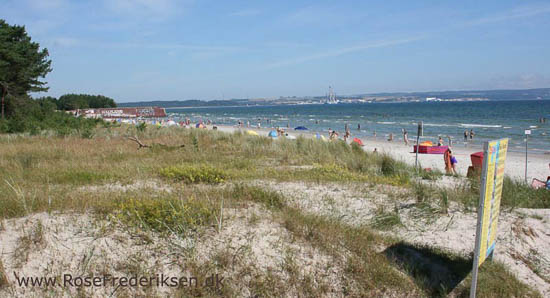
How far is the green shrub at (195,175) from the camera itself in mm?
7973

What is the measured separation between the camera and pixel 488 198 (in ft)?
13.6

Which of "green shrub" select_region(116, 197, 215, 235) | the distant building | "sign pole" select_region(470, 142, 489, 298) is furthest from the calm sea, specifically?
"green shrub" select_region(116, 197, 215, 235)

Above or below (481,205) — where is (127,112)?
below

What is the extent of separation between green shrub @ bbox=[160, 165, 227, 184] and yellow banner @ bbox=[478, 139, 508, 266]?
15.6ft

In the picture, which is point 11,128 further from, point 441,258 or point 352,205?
point 441,258

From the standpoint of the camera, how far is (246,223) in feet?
16.6

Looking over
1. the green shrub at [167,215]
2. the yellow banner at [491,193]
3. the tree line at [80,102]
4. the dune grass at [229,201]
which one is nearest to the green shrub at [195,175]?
the dune grass at [229,201]

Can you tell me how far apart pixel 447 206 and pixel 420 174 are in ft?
14.6

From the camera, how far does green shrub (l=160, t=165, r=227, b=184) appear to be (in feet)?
26.2

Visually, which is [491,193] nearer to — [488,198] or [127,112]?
[488,198]

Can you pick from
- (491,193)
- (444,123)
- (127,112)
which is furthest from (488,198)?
(127,112)

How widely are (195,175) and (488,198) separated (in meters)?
5.39

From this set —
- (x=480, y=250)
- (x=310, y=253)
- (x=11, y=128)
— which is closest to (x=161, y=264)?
(x=310, y=253)

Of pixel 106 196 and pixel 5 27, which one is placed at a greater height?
pixel 5 27
